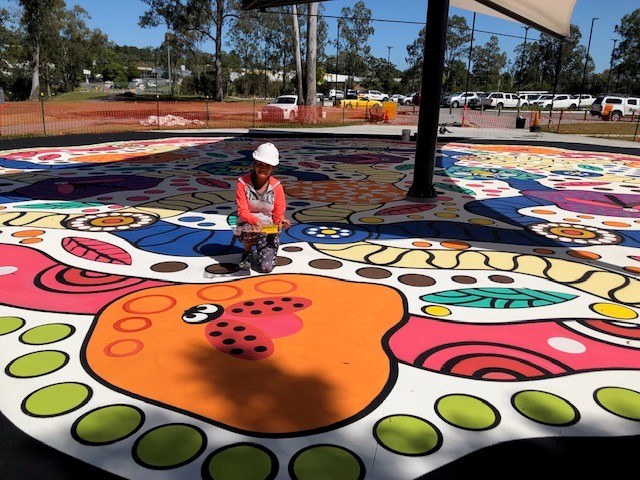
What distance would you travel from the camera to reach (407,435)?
2.24m

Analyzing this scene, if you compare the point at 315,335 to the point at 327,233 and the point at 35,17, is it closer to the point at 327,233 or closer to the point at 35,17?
the point at 327,233

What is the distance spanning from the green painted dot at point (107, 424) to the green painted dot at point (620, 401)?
235 centimetres

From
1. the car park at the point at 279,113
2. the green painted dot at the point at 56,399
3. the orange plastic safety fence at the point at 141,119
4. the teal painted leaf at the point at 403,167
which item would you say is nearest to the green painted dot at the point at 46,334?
the green painted dot at the point at 56,399

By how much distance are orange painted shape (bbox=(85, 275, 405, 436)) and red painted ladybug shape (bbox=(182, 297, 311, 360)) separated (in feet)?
0.11

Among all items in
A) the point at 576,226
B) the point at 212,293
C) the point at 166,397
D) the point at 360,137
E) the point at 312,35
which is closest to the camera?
the point at 166,397

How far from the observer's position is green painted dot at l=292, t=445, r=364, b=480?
198cm

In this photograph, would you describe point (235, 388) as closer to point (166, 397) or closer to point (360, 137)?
point (166, 397)

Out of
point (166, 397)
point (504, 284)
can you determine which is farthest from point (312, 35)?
point (166, 397)

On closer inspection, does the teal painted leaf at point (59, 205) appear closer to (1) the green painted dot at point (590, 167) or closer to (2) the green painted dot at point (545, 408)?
(2) the green painted dot at point (545, 408)

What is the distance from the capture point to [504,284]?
13.4ft

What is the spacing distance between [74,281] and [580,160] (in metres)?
12.3

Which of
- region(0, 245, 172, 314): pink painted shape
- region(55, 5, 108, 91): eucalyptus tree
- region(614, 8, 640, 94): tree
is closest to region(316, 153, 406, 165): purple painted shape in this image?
region(0, 245, 172, 314): pink painted shape

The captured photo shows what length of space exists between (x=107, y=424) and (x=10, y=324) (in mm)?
1446

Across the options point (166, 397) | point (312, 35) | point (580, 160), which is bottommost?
point (166, 397)
